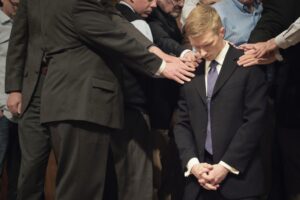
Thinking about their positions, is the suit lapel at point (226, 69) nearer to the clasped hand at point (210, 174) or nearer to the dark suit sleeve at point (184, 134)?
the dark suit sleeve at point (184, 134)

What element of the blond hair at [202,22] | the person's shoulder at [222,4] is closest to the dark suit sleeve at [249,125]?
the blond hair at [202,22]

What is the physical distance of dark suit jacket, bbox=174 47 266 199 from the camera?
6.25ft

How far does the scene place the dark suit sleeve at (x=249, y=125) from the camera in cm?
190

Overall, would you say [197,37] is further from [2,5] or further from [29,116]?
[2,5]

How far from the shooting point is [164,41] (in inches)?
91.7

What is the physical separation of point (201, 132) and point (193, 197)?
0.87 feet

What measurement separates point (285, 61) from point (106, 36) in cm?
80

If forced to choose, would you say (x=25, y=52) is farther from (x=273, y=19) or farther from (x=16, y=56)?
(x=273, y=19)

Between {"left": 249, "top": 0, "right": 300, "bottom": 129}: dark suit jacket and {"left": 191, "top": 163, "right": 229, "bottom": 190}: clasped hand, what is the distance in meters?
0.45

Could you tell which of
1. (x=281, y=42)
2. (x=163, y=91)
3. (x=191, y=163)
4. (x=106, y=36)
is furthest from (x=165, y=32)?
(x=191, y=163)

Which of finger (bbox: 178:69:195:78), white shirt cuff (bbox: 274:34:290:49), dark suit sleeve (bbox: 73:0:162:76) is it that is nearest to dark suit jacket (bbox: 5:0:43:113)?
dark suit sleeve (bbox: 73:0:162:76)

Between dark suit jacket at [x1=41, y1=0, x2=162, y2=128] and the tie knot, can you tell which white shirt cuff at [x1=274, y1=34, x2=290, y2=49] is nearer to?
the tie knot

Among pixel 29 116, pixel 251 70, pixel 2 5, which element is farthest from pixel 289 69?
pixel 2 5

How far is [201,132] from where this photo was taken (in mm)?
1968
